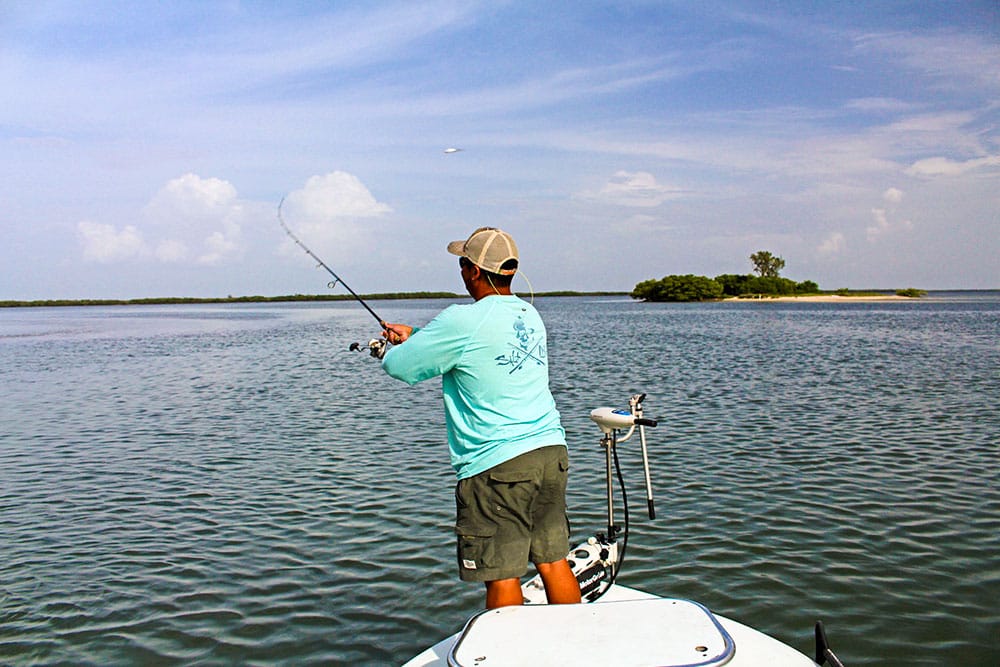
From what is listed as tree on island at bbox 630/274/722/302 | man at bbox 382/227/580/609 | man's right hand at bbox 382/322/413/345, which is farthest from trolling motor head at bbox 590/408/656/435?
tree on island at bbox 630/274/722/302

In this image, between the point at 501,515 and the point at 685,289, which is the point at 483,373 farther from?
the point at 685,289

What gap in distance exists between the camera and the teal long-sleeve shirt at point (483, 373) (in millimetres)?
3633

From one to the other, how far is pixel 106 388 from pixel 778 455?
1599 centimetres

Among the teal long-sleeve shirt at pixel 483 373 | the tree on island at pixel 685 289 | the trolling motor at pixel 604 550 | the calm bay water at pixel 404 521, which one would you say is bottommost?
the calm bay water at pixel 404 521

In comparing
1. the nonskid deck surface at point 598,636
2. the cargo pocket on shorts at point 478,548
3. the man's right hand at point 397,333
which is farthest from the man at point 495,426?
the nonskid deck surface at point 598,636

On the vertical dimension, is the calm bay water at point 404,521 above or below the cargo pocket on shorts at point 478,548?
below

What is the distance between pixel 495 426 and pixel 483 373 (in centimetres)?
25

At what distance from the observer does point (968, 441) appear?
11328 mm

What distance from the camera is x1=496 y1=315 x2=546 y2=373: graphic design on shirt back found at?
3.72 metres

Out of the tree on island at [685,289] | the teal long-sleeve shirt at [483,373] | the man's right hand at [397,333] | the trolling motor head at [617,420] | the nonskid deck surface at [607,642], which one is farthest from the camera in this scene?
the tree on island at [685,289]

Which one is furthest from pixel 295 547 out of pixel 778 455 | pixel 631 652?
pixel 778 455

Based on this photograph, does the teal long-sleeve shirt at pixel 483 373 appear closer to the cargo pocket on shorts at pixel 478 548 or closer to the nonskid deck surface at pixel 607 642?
the cargo pocket on shorts at pixel 478 548

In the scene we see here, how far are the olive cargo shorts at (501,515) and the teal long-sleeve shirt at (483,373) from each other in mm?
58

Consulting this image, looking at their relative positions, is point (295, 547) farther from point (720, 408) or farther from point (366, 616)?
point (720, 408)
